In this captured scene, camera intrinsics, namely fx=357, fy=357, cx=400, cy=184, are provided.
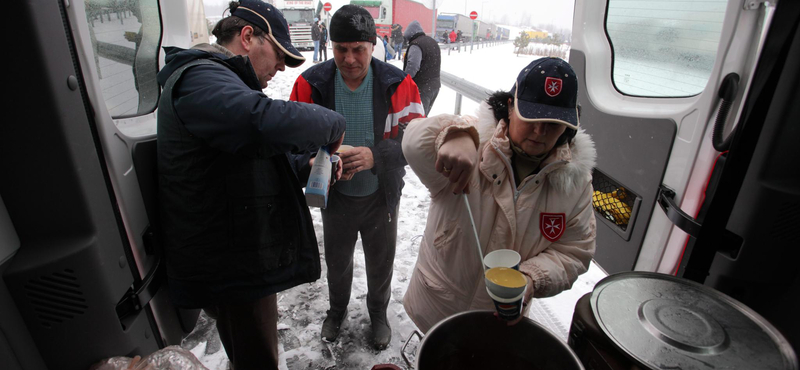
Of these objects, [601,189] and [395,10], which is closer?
[601,189]

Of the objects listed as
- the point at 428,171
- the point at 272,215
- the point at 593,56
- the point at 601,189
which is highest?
the point at 593,56

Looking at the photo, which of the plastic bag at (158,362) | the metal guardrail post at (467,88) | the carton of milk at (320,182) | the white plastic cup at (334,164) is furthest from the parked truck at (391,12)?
the plastic bag at (158,362)

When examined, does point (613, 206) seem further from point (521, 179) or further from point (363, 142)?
point (363, 142)

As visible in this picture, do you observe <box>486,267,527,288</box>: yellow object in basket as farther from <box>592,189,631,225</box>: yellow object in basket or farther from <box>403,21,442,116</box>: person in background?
<box>403,21,442,116</box>: person in background

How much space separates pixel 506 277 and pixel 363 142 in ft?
5.01

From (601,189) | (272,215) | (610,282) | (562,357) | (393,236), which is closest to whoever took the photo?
(562,357)

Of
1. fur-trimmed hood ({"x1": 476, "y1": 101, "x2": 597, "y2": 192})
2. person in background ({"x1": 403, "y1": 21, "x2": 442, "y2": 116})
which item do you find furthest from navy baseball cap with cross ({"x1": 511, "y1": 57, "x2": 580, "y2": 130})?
person in background ({"x1": 403, "y1": 21, "x2": 442, "y2": 116})

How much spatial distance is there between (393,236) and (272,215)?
1.14 meters

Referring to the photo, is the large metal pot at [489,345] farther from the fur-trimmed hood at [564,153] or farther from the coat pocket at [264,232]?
the coat pocket at [264,232]

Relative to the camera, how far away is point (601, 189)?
9.44 ft

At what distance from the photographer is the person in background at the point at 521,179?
4.44 ft

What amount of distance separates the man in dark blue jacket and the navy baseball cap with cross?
0.83 metres

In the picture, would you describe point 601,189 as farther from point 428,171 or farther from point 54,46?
point 54,46

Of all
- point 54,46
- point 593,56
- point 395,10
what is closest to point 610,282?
point 54,46
